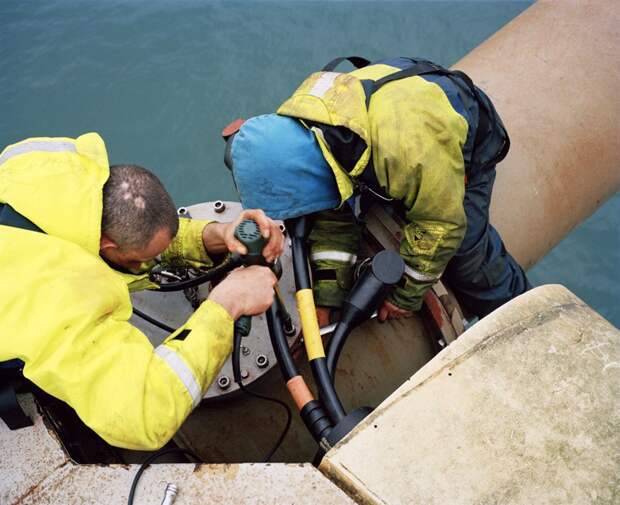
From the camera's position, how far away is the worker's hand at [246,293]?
122 centimetres

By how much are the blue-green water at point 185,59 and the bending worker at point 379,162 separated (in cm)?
193

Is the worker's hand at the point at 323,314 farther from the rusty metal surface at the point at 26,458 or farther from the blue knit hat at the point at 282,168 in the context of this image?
the rusty metal surface at the point at 26,458

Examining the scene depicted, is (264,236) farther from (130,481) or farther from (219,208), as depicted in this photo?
(130,481)

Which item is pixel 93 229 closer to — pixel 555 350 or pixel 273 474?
pixel 273 474

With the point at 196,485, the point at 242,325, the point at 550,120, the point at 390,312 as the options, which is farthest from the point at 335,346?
the point at 550,120

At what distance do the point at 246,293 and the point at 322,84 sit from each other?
0.59 m

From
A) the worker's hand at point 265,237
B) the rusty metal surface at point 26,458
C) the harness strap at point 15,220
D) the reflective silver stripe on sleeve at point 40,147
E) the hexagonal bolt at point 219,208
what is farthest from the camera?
the hexagonal bolt at point 219,208

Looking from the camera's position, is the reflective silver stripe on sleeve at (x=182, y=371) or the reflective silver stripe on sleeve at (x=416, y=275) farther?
the reflective silver stripe on sleeve at (x=416, y=275)

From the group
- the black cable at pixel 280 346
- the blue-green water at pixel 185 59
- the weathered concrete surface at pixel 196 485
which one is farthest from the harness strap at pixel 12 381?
the blue-green water at pixel 185 59

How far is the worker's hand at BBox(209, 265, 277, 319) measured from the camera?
1.22m

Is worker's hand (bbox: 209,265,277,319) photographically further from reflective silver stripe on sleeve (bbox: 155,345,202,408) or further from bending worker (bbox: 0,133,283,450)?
reflective silver stripe on sleeve (bbox: 155,345,202,408)

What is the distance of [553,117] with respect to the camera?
178 cm

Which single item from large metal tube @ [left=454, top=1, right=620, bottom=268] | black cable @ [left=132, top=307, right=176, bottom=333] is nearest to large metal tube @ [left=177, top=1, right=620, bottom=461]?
large metal tube @ [left=454, top=1, right=620, bottom=268]

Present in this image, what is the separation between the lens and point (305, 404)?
1089mm
